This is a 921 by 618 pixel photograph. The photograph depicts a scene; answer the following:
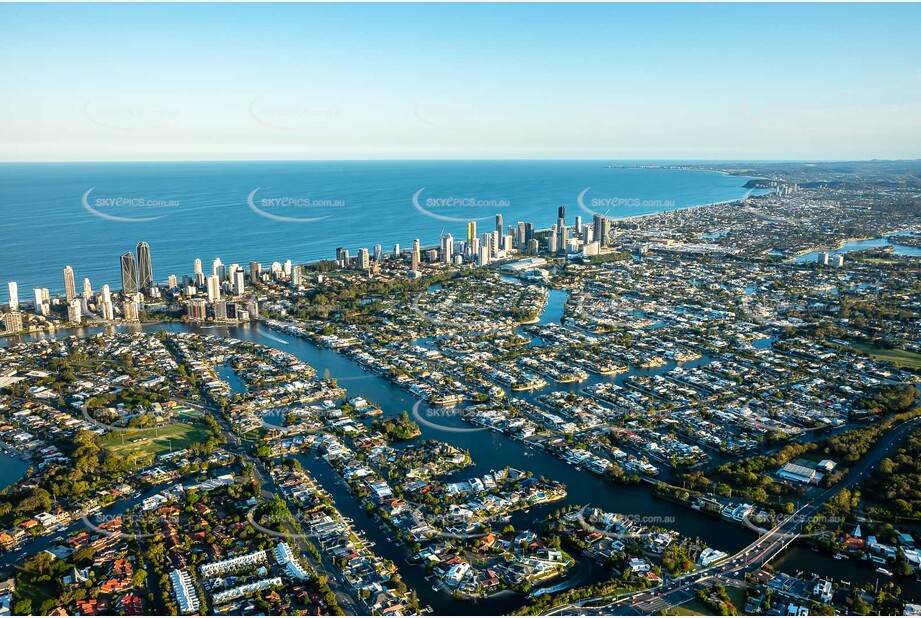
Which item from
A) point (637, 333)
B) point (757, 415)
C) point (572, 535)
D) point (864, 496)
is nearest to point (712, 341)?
point (637, 333)

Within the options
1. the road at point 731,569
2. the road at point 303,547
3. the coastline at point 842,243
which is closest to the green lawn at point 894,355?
the road at point 731,569

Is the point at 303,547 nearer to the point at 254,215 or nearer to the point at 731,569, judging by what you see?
the point at 731,569

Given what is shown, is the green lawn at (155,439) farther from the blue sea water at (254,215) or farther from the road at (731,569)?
the blue sea water at (254,215)

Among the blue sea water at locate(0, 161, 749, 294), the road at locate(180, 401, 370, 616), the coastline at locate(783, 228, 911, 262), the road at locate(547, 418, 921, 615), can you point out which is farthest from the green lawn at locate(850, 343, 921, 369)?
the blue sea water at locate(0, 161, 749, 294)

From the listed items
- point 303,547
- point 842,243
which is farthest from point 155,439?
point 842,243

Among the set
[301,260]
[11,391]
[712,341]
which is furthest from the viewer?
[301,260]

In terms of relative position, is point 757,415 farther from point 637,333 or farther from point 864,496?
point 637,333
